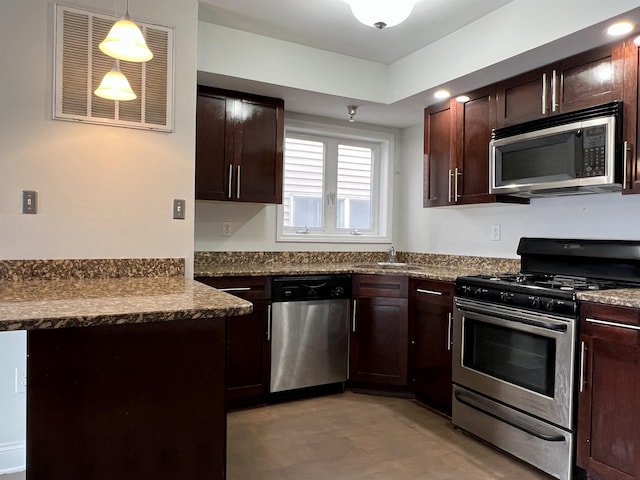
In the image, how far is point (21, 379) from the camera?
140 cm

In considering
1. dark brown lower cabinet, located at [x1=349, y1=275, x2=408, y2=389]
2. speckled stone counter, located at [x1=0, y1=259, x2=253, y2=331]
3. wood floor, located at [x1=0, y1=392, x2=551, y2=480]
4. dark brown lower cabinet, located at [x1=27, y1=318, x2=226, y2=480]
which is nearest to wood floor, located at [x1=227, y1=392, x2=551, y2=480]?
wood floor, located at [x1=0, y1=392, x2=551, y2=480]

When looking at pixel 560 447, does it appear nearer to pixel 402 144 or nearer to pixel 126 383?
pixel 126 383

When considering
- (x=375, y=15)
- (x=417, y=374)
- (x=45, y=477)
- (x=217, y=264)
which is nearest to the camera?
(x=45, y=477)

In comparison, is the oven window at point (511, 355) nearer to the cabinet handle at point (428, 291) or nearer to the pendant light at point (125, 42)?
the cabinet handle at point (428, 291)

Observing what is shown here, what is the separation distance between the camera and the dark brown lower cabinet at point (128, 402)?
4.59 ft

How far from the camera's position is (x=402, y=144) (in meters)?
4.29

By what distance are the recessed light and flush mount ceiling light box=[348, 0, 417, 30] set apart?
3.11ft

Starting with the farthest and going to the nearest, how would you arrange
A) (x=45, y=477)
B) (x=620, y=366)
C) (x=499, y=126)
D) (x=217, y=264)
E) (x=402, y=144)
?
(x=402, y=144), (x=217, y=264), (x=499, y=126), (x=620, y=366), (x=45, y=477)

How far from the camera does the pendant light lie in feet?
5.42

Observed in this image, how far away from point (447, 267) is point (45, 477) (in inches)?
118

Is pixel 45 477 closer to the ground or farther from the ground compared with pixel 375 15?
closer to the ground

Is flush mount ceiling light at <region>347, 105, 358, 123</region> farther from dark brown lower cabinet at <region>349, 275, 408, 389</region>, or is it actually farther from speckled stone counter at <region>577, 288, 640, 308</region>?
speckled stone counter at <region>577, 288, 640, 308</region>

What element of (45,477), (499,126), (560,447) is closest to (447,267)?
(499,126)

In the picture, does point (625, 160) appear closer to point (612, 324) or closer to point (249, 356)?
point (612, 324)
